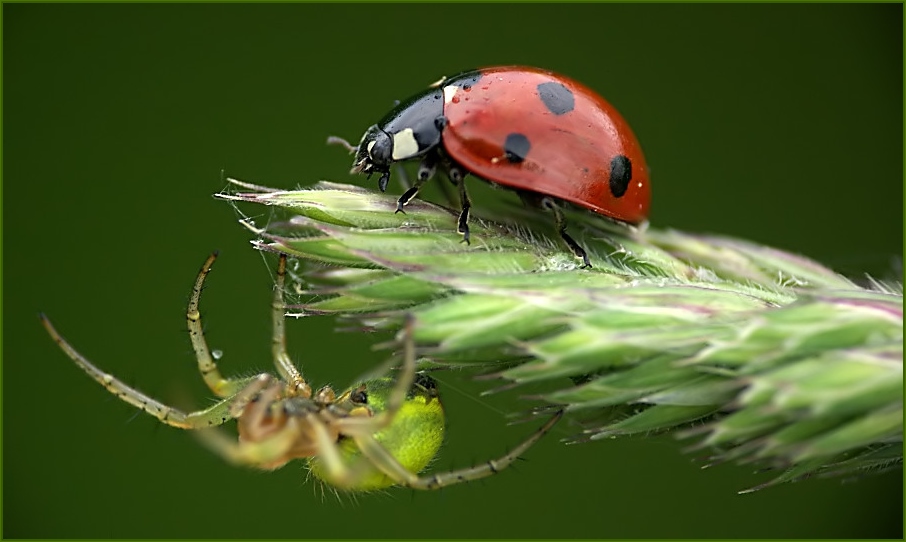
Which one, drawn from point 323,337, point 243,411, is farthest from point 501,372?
point 323,337

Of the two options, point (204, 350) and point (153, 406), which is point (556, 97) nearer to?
point (204, 350)

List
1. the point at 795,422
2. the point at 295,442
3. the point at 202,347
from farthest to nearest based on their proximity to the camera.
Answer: the point at 202,347, the point at 295,442, the point at 795,422

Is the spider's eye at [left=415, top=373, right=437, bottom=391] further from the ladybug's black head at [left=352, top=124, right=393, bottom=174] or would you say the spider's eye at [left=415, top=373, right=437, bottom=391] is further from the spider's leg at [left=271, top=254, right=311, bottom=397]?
the ladybug's black head at [left=352, top=124, right=393, bottom=174]

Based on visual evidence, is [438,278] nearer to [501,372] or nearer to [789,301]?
[501,372]

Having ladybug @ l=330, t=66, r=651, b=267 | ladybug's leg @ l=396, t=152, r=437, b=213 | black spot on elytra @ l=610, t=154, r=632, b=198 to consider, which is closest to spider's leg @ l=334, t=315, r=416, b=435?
ladybug's leg @ l=396, t=152, r=437, b=213

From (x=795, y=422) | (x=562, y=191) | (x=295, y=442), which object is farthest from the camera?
(x=562, y=191)

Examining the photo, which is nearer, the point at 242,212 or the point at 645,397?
the point at 645,397
